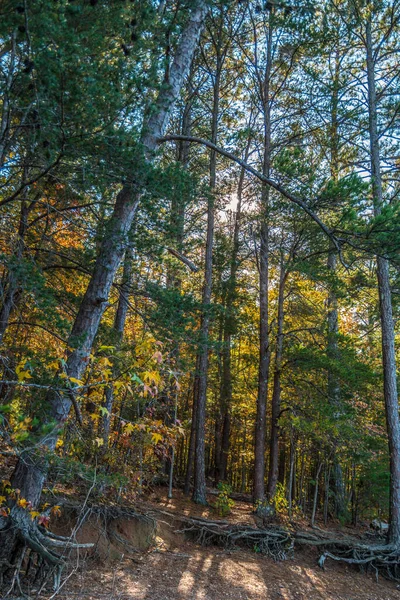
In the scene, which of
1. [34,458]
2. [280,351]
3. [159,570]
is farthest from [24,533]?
[280,351]

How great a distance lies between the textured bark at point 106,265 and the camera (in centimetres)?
436

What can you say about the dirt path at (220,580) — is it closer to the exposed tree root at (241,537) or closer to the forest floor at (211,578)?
the forest floor at (211,578)

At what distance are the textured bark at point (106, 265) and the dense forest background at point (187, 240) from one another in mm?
26

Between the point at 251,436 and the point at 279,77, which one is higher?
the point at 279,77

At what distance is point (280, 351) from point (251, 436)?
367 inches

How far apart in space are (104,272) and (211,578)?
476 cm

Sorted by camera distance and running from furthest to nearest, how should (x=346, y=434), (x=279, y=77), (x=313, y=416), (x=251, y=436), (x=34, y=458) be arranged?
(x=251, y=436) < (x=279, y=77) < (x=313, y=416) < (x=346, y=434) < (x=34, y=458)

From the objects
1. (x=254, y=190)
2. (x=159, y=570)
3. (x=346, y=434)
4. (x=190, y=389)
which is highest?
(x=254, y=190)

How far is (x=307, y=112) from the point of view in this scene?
1080 centimetres

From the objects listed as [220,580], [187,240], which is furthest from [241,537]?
[187,240]

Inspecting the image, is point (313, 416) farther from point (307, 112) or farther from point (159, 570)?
point (307, 112)

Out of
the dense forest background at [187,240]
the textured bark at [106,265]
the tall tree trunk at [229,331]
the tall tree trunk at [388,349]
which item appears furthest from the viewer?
the tall tree trunk at [229,331]

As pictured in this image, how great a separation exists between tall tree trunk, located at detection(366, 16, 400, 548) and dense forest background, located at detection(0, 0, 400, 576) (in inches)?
1.7

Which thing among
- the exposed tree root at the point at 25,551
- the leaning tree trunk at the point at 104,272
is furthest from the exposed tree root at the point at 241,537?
the leaning tree trunk at the point at 104,272
